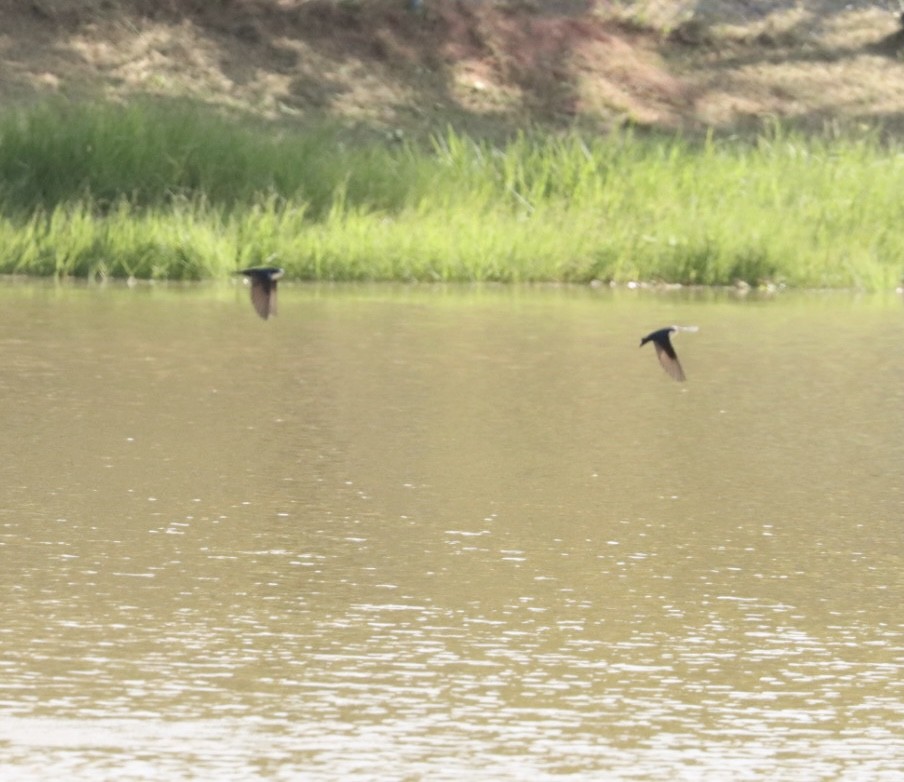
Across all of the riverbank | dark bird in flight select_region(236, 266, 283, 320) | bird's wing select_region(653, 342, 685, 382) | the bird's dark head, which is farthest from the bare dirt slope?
bird's wing select_region(653, 342, 685, 382)

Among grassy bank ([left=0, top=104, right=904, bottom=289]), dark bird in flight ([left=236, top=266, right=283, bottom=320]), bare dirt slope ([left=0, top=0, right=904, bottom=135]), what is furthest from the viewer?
bare dirt slope ([left=0, top=0, right=904, bottom=135])

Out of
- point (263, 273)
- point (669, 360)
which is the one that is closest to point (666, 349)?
point (669, 360)

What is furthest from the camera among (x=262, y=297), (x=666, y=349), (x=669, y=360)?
(x=262, y=297)

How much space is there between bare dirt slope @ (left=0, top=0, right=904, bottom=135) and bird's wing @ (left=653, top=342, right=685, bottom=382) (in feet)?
47.3

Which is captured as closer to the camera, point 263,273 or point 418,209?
point 263,273

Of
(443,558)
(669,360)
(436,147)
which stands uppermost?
(436,147)

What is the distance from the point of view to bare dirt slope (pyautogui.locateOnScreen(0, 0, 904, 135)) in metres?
24.8

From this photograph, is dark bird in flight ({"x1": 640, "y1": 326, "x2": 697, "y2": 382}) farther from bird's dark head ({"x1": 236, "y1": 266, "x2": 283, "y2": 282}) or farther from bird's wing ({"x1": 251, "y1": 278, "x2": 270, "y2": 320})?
bird's wing ({"x1": 251, "y1": 278, "x2": 270, "y2": 320})

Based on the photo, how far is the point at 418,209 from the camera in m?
17.9

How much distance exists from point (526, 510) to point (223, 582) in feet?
5.05

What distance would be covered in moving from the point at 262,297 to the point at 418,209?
26.8 ft

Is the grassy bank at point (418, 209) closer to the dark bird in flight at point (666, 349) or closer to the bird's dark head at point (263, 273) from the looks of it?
the bird's dark head at point (263, 273)

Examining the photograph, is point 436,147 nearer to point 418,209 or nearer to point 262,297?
point 418,209

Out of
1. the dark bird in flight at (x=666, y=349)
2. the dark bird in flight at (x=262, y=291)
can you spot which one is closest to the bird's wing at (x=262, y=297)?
the dark bird in flight at (x=262, y=291)
